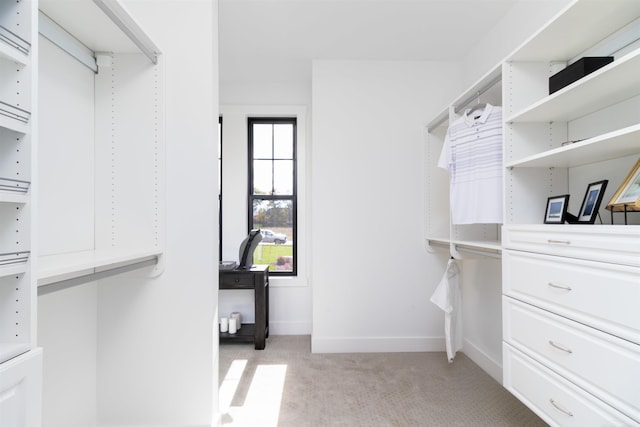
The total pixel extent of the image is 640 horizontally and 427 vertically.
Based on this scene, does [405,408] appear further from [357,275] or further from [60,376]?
[60,376]

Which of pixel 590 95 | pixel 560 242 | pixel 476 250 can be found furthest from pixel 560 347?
pixel 590 95

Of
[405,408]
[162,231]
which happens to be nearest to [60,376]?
[162,231]

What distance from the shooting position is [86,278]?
126 centimetres

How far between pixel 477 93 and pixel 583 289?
4.55ft

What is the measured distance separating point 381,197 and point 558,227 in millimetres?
1844

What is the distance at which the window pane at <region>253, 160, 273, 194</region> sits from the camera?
12.4 feet

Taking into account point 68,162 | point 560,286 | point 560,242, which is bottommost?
point 560,286

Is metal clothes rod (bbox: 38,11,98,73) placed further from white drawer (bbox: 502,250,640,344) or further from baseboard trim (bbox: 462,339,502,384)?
baseboard trim (bbox: 462,339,502,384)

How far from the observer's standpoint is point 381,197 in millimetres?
3168

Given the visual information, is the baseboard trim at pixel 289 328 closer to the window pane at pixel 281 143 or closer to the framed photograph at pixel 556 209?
the window pane at pixel 281 143

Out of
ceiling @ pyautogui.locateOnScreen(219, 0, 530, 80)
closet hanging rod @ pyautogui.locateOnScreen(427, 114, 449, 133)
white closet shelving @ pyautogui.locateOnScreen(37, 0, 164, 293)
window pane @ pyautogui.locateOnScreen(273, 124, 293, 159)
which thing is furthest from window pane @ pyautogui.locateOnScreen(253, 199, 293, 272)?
white closet shelving @ pyautogui.locateOnScreen(37, 0, 164, 293)

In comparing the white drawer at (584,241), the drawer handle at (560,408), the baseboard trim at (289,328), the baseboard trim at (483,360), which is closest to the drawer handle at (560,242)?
the white drawer at (584,241)

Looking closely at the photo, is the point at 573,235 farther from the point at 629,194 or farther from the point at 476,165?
the point at 476,165

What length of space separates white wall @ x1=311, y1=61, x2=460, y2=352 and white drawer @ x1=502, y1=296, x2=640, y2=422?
59.1 inches
